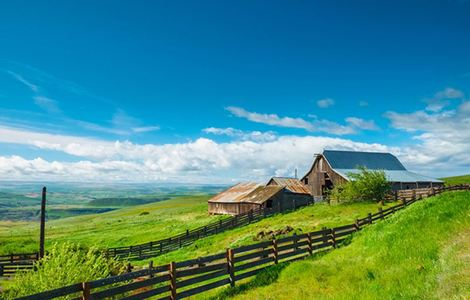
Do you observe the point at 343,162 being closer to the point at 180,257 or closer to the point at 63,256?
the point at 180,257

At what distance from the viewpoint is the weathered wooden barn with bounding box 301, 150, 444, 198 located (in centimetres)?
5444

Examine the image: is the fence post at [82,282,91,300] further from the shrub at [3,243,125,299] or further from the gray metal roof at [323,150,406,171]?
the gray metal roof at [323,150,406,171]

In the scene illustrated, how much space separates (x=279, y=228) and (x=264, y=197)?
836 inches

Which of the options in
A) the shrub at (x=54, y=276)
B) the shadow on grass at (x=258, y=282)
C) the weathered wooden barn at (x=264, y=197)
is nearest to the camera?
the shrub at (x=54, y=276)

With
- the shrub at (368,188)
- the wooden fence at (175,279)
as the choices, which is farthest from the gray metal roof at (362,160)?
the wooden fence at (175,279)

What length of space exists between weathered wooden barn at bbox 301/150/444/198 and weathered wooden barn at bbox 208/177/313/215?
7.57 feet

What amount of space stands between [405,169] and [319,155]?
1648 cm

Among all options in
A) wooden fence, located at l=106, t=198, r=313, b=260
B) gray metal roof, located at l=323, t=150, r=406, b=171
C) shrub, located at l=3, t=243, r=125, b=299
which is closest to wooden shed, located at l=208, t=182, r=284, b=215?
wooden fence, located at l=106, t=198, r=313, b=260

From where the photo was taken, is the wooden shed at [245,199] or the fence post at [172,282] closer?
the fence post at [172,282]

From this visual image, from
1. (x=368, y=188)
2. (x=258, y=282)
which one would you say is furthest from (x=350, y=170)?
(x=258, y=282)

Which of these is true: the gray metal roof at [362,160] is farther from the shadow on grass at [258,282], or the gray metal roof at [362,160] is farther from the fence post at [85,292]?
the fence post at [85,292]

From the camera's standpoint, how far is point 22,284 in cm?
1299

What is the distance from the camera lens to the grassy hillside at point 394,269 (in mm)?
9790

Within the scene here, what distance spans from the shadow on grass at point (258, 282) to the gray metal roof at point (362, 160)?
44.2m
